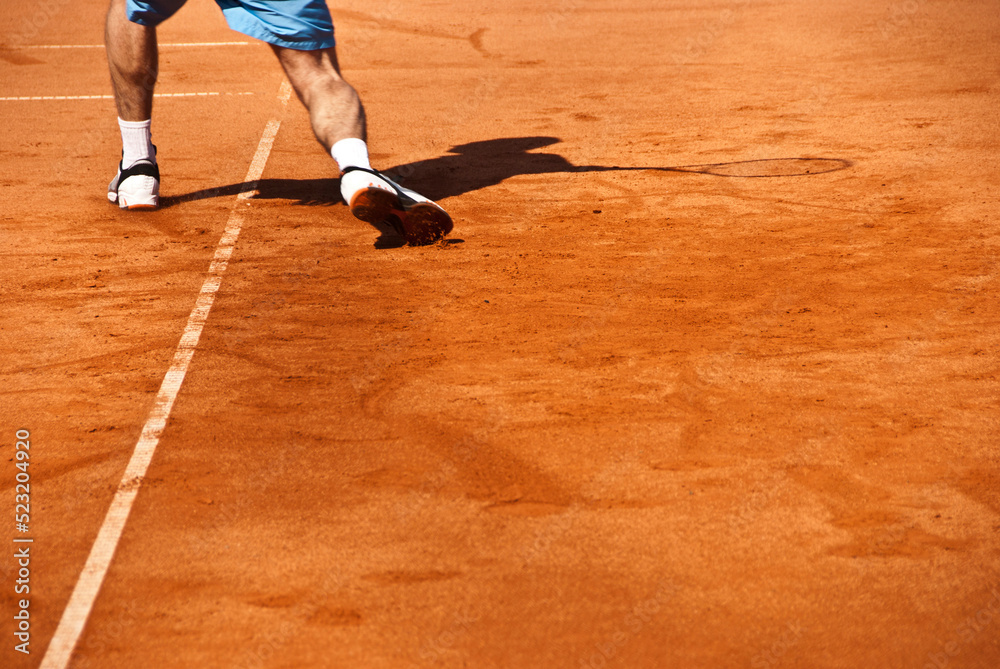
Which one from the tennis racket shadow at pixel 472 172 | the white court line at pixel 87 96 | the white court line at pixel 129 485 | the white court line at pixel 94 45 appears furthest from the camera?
the white court line at pixel 94 45

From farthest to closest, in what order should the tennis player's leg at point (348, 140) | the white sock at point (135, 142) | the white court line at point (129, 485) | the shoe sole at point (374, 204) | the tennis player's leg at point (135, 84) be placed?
1. the white sock at point (135, 142)
2. the tennis player's leg at point (135, 84)
3. the tennis player's leg at point (348, 140)
4. the shoe sole at point (374, 204)
5. the white court line at point (129, 485)

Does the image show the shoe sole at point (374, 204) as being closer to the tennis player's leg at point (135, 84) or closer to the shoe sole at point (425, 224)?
the shoe sole at point (425, 224)

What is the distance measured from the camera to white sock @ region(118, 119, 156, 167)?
5.75 metres

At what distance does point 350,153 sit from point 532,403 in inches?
79.5

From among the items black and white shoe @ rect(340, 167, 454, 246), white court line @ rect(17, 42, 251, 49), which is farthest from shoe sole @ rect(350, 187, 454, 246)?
white court line @ rect(17, 42, 251, 49)

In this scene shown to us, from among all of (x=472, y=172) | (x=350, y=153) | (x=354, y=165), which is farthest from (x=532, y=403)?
(x=472, y=172)

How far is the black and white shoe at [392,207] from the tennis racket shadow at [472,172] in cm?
111

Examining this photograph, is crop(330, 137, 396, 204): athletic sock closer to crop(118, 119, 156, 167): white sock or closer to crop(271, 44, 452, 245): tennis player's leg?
crop(271, 44, 452, 245): tennis player's leg

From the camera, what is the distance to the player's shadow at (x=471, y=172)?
20.1ft

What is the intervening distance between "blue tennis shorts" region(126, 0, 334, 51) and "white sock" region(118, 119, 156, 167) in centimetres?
127

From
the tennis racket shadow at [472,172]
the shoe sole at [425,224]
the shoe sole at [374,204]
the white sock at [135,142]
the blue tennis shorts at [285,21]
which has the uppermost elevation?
the blue tennis shorts at [285,21]

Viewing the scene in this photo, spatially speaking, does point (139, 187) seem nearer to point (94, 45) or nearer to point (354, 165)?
point (354, 165)

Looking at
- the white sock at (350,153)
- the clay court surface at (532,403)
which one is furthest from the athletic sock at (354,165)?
the clay court surface at (532,403)

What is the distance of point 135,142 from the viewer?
227 inches
